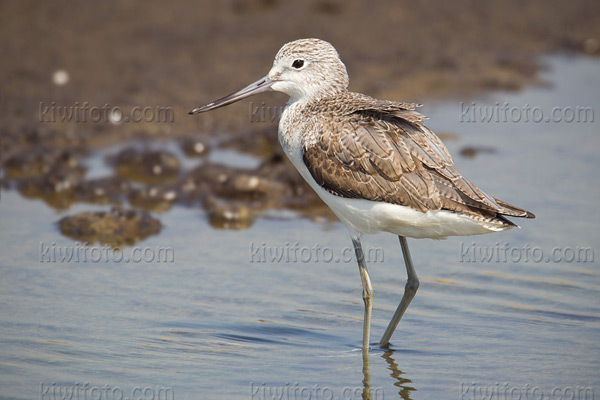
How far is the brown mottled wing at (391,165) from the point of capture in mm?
5941

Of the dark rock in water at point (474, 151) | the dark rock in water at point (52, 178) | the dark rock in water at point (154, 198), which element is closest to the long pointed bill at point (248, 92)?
the dark rock in water at point (154, 198)

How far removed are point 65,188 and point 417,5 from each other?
22.5ft

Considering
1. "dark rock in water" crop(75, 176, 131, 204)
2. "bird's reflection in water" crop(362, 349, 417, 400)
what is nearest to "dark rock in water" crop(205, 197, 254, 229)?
"dark rock in water" crop(75, 176, 131, 204)

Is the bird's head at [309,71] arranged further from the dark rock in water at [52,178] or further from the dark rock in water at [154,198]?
the dark rock in water at [52,178]

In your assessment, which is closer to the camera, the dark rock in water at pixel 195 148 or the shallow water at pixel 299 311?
the shallow water at pixel 299 311

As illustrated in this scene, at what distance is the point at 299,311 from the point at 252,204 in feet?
7.58

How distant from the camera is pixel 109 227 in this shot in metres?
8.11

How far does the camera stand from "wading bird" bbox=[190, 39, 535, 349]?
19.5 ft

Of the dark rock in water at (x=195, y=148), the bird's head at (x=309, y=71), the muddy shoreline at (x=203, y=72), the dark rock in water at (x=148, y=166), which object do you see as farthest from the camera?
the dark rock in water at (x=195, y=148)

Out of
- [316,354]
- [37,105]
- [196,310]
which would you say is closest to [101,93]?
[37,105]

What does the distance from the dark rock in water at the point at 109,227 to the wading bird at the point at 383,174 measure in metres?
2.20

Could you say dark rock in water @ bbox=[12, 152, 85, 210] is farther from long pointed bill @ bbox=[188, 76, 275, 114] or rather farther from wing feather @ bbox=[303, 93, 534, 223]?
wing feather @ bbox=[303, 93, 534, 223]

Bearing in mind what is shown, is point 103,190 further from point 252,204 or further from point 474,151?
point 474,151

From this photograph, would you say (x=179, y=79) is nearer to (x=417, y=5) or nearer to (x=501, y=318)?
(x=417, y=5)
